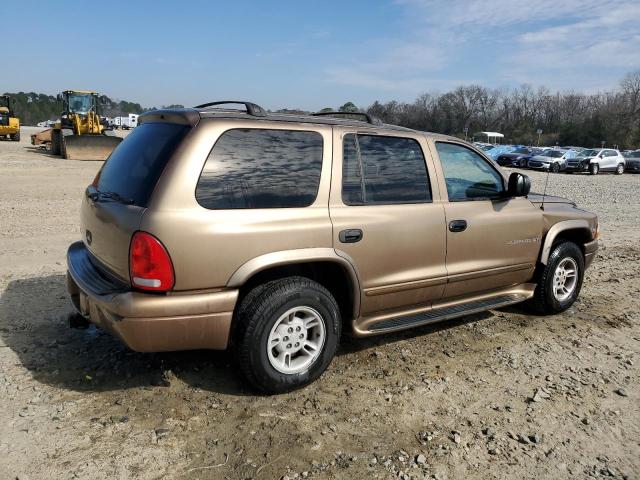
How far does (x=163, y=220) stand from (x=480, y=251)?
2.65m

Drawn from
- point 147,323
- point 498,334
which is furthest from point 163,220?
point 498,334

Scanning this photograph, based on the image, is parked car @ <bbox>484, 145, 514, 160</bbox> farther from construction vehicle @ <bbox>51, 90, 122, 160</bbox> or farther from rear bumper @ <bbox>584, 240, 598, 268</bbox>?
rear bumper @ <bbox>584, 240, 598, 268</bbox>

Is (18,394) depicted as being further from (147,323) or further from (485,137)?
(485,137)

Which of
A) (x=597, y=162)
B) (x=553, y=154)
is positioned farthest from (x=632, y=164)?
(x=553, y=154)

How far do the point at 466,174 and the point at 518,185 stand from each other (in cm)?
45

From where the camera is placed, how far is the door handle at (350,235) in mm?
3590

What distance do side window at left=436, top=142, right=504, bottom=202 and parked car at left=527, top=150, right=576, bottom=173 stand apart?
96.9ft

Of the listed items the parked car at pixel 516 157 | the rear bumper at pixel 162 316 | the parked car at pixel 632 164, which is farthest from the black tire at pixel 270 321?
the parked car at pixel 632 164

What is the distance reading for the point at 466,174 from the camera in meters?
4.57

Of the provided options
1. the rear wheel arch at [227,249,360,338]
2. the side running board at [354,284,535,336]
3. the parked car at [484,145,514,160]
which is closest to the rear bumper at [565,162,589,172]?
the parked car at [484,145,514,160]

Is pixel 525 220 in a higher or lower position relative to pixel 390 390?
higher

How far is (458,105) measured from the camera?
98.4 meters

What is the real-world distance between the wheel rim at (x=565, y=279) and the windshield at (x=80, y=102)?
83.8ft

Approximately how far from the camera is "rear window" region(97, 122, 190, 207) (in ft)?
10.6
